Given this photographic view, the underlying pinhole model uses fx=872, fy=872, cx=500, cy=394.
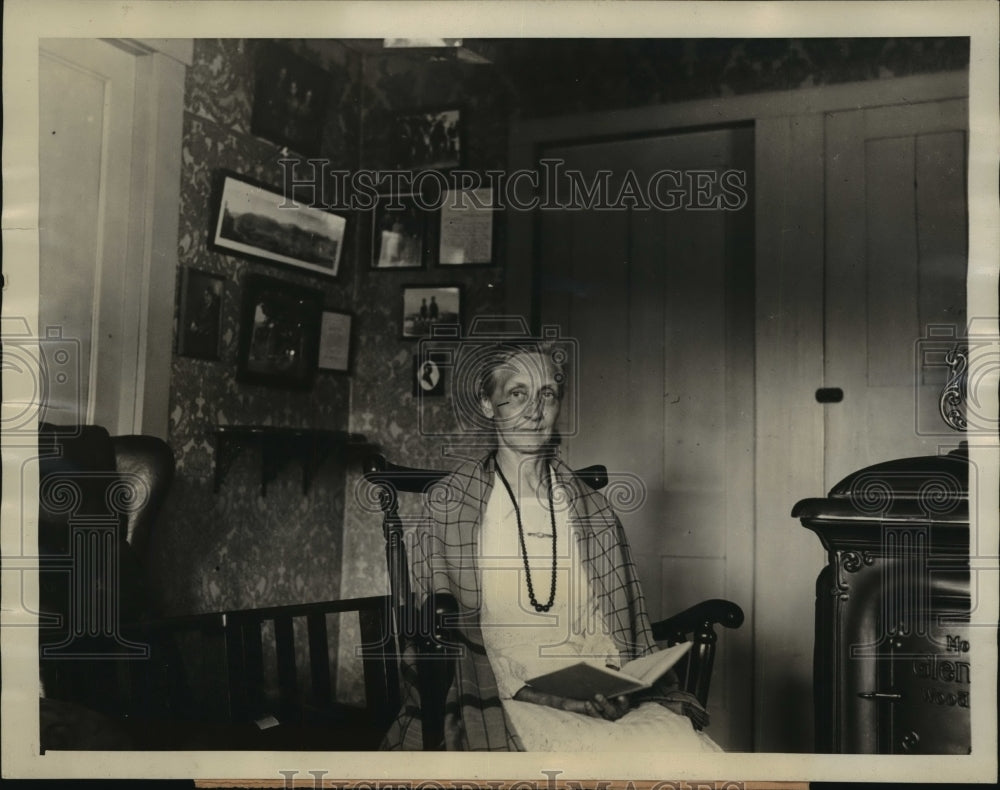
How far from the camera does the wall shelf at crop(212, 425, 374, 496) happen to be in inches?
87.3

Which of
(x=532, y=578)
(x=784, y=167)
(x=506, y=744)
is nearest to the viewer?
(x=506, y=744)

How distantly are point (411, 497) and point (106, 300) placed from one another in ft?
2.58

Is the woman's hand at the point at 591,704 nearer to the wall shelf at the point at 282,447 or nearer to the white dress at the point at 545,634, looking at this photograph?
the white dress at the point at 545,634

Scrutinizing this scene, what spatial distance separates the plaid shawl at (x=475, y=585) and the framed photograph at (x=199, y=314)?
720 millimetres

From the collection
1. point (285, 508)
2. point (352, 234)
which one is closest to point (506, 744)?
point (285, 508)

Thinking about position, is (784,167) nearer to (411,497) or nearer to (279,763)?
(411,497)

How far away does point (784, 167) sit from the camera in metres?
2.16

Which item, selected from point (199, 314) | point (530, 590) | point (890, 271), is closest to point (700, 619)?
point (530, 590)

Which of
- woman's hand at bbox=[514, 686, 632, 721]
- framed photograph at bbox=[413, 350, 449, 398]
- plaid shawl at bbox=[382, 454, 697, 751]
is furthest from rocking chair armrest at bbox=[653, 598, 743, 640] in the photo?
framed photograph at bbox=[413, 350, 449, 398]

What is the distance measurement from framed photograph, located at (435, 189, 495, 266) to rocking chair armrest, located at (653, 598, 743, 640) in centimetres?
106

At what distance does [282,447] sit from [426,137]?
3.12 ft

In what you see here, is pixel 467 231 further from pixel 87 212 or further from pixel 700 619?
pixel 700 619

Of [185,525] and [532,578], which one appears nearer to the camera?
[532,578]

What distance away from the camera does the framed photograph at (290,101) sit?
2.20 metres
